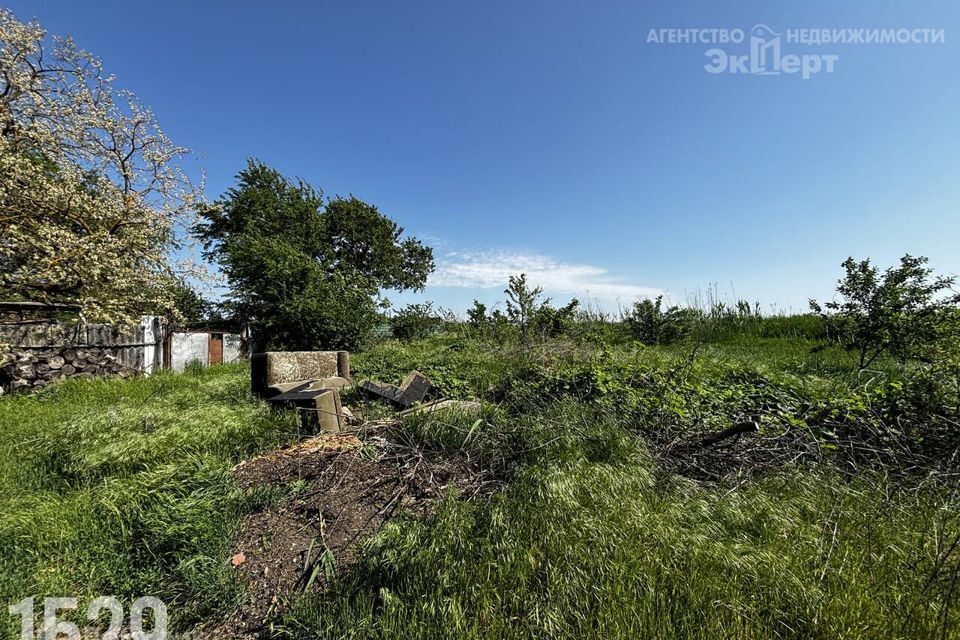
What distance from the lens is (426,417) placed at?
2.80m

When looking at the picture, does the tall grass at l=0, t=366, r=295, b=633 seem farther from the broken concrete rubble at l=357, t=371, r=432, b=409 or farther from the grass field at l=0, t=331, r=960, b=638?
the broken concrete rubble at l=357, t=371, r=432, b=409

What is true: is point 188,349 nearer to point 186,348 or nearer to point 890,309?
point 186,348

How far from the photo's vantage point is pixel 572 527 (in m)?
1.59

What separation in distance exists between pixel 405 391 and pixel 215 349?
1041cm

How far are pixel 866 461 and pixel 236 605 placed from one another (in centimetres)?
409

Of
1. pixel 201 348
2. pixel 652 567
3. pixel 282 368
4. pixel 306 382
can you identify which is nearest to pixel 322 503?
pixel 652 567

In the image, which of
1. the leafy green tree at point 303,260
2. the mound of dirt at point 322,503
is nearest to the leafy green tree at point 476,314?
the leafy green tree at point 303,260

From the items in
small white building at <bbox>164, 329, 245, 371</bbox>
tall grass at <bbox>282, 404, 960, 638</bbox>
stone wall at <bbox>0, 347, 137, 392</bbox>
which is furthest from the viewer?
small white building at <bbox>164, 329, 245, 371</bbox>

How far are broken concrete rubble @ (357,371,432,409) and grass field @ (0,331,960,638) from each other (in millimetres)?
1136

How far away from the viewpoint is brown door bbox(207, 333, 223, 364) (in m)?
10.6

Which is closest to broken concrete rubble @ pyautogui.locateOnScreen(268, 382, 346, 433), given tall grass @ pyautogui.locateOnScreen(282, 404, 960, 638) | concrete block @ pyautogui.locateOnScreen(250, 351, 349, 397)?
concrete block @ pyautogui.locateOnScreen(250, 351, 349, 397)

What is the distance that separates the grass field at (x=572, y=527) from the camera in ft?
4.13

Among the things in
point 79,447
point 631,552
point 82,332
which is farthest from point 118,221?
point 631,552

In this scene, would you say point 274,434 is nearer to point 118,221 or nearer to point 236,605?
point 236,605
